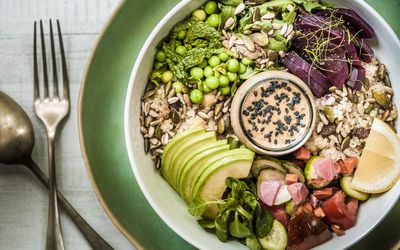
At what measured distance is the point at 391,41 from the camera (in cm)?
258

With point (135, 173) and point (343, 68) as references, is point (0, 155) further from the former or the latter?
point (343, 68)

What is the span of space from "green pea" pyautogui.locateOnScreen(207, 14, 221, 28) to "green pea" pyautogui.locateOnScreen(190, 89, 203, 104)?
0.33m

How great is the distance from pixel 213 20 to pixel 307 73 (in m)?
0.52

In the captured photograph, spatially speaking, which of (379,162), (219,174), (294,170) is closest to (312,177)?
(294,170)

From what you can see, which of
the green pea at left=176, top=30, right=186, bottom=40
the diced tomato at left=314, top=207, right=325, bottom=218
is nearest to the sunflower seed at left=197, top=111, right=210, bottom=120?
the green pea at left=176, top=30, right=186, bottom=40

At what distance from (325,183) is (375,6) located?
875mm

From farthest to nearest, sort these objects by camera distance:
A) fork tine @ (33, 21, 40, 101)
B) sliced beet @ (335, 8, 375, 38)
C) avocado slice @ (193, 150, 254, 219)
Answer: fork tine @ (33, 21, 40, 101) → sliced beet @ (335, 8, 375, 38) → avocado slice @ (193, 150, 254, 219)

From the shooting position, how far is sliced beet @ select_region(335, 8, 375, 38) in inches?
104

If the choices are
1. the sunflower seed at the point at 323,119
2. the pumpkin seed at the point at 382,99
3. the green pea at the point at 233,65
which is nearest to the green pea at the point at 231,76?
the green pea at the point at 233,65

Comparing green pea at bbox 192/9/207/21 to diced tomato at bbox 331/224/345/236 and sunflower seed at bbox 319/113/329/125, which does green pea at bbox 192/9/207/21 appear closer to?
sunflower seed at bbox 319/113/329/125

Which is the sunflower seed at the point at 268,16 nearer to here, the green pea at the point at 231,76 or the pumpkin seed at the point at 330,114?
the green pea at the point at 231,76

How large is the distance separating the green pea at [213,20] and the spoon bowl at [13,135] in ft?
3.45

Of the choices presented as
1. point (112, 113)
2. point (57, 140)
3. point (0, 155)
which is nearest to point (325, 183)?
point (112, 113)

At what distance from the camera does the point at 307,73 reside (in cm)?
272
